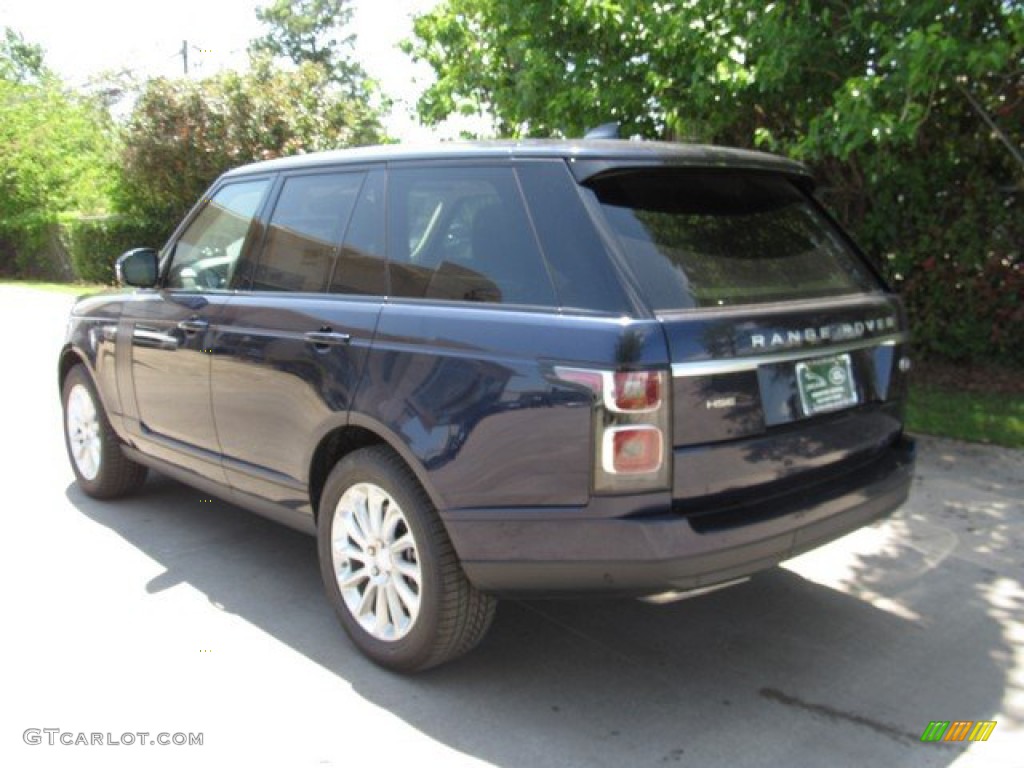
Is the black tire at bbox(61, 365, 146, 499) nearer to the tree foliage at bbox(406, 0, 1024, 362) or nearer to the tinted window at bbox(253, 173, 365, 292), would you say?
the tinted window at bbox(253, 173, 365, 292)

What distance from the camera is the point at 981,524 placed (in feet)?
16.3

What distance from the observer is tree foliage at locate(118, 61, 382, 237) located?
682 inches

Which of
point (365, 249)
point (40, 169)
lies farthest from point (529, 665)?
point (40, 169)

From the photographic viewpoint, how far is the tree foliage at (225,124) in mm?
17328

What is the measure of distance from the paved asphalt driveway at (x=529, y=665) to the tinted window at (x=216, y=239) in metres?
1.36

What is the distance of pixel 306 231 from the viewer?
397cm

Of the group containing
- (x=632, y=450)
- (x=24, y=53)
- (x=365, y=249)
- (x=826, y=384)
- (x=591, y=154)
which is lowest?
(x=632, y=450)

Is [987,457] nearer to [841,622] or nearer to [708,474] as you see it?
[841,622]

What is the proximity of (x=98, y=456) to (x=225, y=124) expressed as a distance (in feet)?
43.8

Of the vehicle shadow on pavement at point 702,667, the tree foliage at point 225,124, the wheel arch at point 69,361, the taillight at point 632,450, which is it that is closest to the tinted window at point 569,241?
the taillight at point 632,450

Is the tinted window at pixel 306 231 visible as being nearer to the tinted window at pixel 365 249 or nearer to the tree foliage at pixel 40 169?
the tinted window at pixel 365 249

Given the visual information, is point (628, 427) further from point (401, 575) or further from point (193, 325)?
point (193, 325)

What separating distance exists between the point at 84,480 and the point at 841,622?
4337 mm

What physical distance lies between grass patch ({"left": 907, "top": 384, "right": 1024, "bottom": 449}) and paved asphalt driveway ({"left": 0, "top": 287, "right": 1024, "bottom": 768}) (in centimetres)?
164
